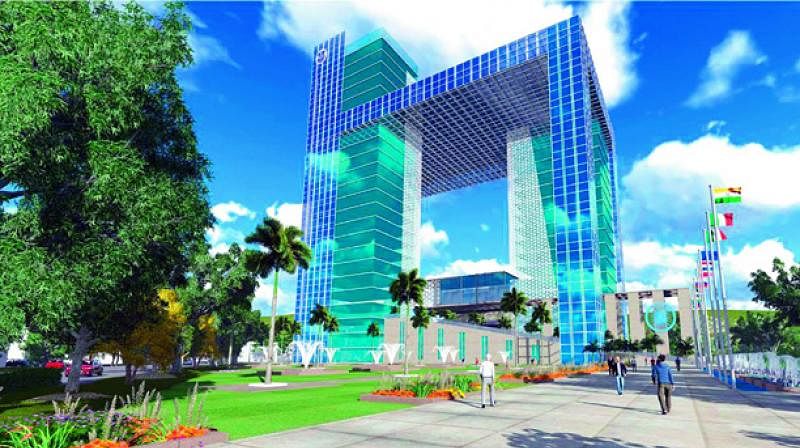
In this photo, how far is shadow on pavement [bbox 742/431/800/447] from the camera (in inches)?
485

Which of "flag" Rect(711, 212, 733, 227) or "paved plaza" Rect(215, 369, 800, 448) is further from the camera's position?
"flag" Rect(711, 212, 733, 227)

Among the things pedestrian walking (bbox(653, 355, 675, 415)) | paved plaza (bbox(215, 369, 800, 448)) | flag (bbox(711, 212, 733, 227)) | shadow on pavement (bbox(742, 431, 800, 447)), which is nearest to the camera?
paved plaza (bbox(215, 369, 800, 448))

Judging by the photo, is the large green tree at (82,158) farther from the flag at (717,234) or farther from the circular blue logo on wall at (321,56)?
the circular blue logo on wall at (321,56)

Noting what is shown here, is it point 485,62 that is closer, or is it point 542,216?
point 485,62

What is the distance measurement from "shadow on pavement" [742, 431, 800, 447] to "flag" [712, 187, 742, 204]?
27976mm

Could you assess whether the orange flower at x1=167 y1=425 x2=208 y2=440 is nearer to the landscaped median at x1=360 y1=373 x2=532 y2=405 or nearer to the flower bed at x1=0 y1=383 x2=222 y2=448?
the flower bed at x1=0 y1=383 x2=222 y2=448

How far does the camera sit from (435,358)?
97375mm

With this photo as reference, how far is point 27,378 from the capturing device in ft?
111

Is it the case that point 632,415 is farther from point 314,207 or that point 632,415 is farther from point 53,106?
point 314,207

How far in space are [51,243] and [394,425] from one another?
14.7m

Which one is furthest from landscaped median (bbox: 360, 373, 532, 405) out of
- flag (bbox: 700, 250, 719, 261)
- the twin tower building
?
the twin tower building

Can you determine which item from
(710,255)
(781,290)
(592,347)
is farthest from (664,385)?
(781,290)

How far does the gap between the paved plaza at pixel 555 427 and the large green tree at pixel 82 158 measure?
31.6 ft

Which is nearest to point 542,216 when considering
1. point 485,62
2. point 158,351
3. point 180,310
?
point 485,62
